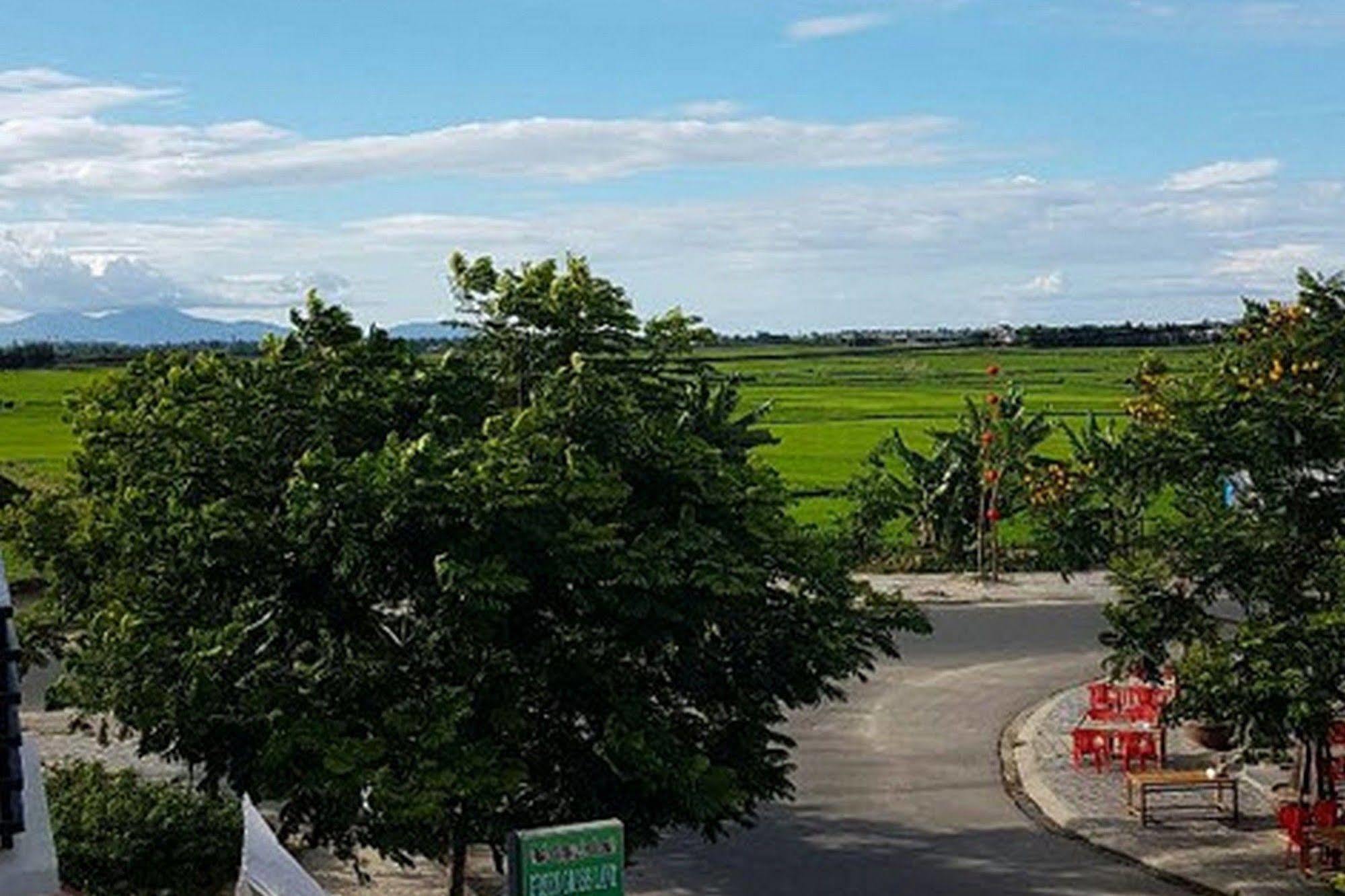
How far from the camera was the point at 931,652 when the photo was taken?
30.0 meters

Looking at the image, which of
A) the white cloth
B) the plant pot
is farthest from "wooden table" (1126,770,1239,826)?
the white cloth

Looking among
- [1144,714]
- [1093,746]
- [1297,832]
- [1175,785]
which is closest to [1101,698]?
[1144,714]

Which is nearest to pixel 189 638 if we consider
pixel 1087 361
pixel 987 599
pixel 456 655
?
pixel 456 655

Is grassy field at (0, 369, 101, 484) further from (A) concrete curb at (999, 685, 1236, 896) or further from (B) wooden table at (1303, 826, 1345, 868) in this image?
(B) wooden table at (1303, 826, 1345, 868)

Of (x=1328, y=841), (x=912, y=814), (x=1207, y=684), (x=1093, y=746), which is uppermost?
(x=1207, y=684)

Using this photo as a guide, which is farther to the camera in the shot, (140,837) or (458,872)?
(140,837)

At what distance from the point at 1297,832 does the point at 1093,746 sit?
15.8 feet

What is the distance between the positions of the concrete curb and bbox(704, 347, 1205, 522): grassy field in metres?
5.53

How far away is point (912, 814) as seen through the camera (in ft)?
67.4

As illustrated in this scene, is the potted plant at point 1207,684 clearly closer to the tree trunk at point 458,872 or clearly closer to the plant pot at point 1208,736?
the plant pot at point 1208,736

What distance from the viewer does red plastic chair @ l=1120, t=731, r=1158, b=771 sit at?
22.0 meters

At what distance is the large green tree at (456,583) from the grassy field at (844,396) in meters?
9.85

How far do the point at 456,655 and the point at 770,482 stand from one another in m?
2.91

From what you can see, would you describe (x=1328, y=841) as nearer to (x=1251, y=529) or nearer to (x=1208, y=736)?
(x=1251, y=529)
